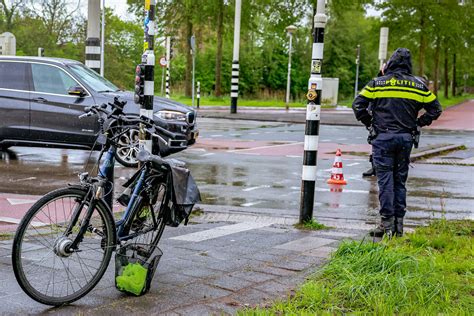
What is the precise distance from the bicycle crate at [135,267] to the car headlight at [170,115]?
25.8 feet

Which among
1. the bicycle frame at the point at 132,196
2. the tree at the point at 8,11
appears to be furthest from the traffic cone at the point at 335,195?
the tree at the point at 8,11

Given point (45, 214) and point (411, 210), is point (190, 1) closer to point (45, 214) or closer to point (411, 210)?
point (411, 210)

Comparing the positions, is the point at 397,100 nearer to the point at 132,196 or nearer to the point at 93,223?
the point at 132,196

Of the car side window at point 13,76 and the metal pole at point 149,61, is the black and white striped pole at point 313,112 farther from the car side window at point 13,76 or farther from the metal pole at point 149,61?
the car side window at point 13,76

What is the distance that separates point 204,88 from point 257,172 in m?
46.9

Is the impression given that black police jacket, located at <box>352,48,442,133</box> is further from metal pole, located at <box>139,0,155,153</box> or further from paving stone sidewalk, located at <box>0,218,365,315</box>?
metal pole, located at <box>139,0,155,153</box>

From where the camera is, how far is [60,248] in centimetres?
443

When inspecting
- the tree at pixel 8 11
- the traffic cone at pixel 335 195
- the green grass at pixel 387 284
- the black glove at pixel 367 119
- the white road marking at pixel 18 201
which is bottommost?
the white road marking at pixel 18 201

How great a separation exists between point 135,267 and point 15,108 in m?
8.62

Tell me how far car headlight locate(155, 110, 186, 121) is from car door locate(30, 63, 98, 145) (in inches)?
46.4

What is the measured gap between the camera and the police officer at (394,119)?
6812mm

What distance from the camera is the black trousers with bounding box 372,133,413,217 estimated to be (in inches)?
268

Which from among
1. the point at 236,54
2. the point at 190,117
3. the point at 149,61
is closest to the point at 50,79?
the point at 190,117

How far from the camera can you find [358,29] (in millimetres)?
66500
